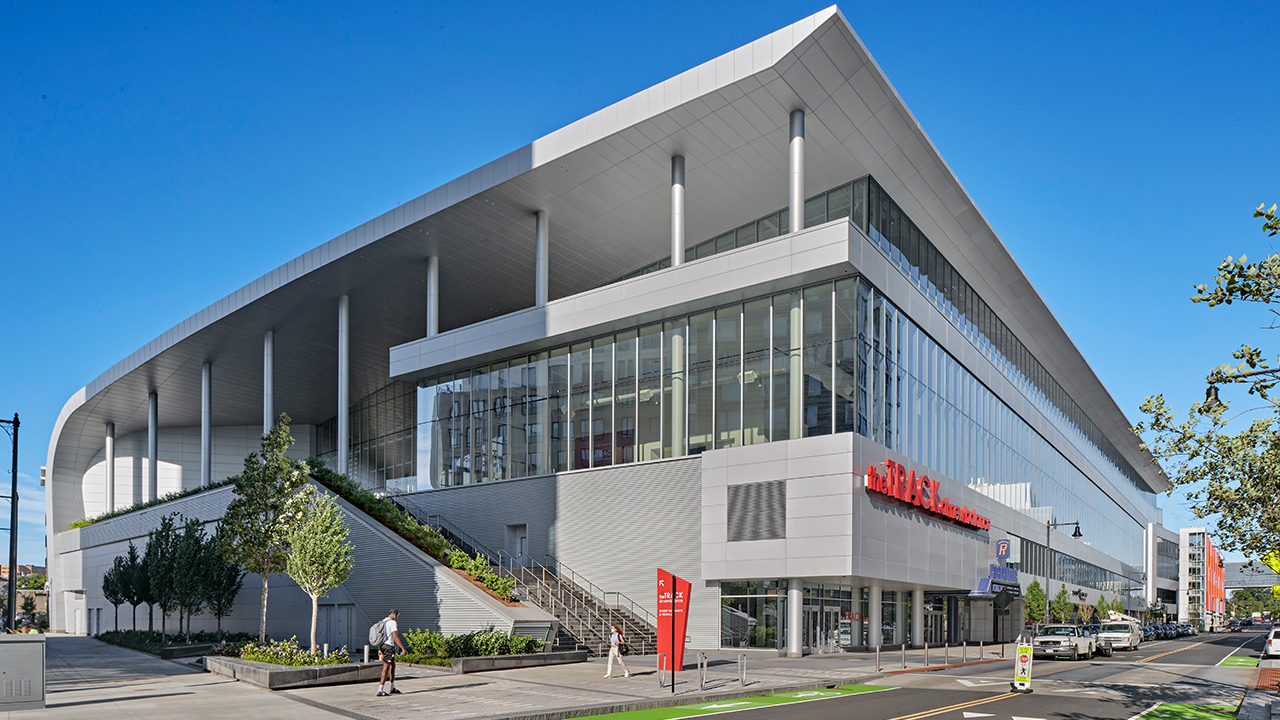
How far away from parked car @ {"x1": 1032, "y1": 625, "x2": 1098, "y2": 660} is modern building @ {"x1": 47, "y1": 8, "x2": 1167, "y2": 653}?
363 centimetres

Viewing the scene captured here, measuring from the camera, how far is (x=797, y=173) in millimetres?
36625

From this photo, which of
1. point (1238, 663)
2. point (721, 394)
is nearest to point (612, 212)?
point (721, 394)

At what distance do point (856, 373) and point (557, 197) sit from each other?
1506 cm

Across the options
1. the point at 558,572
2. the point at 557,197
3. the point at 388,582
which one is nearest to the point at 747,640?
the point at 558,572

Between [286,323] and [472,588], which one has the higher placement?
[286,323]

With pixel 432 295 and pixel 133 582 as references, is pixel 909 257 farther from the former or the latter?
pixel 133 582

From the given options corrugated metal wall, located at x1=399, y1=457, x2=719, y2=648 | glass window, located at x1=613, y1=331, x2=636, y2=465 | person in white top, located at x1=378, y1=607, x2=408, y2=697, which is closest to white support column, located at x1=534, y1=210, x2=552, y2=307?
glass window, located at x1=613, y1=331, x2=636, y2=465

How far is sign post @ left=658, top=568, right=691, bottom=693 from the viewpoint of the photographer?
22547mm

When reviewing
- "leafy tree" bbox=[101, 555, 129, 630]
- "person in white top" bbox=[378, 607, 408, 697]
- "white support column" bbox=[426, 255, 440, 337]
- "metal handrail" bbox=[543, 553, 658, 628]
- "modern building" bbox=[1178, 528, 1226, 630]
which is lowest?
"modern building" bbox=[1178, 528, 1226, 630]

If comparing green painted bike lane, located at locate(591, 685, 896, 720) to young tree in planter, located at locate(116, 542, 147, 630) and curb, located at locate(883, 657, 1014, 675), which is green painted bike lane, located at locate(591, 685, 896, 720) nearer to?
curb, located at locate(883, 657, 1014, 675)

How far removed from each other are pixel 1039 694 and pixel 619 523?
63.9 ft

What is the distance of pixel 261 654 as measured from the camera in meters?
26.0

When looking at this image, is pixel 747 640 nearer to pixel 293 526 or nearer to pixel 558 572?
pixel 558 572

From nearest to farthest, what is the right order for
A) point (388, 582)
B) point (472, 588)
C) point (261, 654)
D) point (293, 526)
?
1. point (261, 654)
2. point (293, 526)
3. point (472, 588)
4. point (388, 582)
